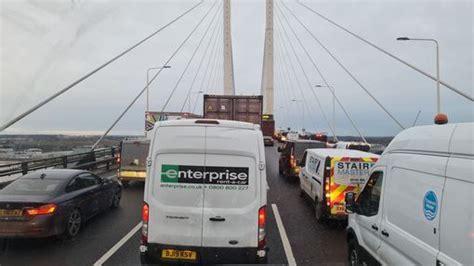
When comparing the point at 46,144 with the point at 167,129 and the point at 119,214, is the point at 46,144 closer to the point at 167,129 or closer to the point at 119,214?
the point at 119,214

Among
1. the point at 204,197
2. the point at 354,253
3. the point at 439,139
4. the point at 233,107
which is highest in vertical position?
the point at 233,107

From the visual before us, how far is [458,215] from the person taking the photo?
111 inches

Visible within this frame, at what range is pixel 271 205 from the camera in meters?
10.5

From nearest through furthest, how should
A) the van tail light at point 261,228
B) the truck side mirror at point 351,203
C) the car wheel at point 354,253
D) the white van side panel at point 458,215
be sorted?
the white van side panel at point 458,215 → the van tail light at point 261,228 → the truck side mirror at point 351,203 → the car wheel at point 354,253

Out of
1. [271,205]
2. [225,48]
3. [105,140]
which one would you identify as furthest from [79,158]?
[225,48]

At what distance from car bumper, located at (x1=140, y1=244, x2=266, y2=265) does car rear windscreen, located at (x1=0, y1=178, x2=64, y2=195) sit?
3437 mm

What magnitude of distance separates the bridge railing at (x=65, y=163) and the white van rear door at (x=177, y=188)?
31.5 feet

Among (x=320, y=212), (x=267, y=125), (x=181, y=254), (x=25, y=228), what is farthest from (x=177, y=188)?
(x=267, y=125)

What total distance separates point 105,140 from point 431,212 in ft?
58.9

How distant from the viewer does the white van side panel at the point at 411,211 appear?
3.18 m

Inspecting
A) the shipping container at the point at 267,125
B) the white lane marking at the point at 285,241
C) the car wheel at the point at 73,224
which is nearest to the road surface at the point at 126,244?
the white lane marking at the point at 285,241

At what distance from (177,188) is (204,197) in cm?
41

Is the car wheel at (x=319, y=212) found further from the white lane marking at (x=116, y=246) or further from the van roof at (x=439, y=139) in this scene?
the white lane marking at (x=116, y=246)

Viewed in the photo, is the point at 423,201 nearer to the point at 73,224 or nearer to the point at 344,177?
the point at 344,177
